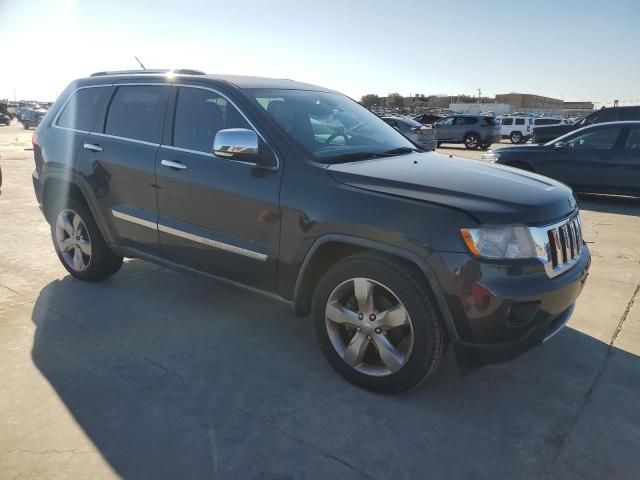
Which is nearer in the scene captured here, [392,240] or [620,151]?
[392,240]

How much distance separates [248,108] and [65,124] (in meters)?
2.29

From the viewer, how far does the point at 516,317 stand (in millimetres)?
2676

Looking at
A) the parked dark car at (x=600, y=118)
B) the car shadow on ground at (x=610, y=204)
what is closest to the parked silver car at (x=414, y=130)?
the parked dark car at (x=600, y=118)

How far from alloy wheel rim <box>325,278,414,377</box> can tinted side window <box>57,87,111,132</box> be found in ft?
9.48

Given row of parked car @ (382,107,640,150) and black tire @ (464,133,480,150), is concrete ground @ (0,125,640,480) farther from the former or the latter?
black tire @ (464,133,480,150)

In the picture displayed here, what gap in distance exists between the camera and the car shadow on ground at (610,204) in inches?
355

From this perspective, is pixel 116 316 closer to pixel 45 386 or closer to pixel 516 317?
pixel 45 386

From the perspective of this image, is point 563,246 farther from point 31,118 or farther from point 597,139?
point 31,118

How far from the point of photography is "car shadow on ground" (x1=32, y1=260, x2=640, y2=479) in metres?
2.48

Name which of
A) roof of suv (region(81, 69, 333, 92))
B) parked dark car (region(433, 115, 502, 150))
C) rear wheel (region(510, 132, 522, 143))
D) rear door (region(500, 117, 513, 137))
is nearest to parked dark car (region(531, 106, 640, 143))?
parked dark car (region(433, 115, 502, 150))

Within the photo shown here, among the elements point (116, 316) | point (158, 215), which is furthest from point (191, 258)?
point (116, 316)

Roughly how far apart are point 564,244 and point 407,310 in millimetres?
1014

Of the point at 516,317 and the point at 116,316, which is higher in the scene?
the point at 516,317

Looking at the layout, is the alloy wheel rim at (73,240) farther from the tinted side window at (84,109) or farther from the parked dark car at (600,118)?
the parked dark car at (600,118)
